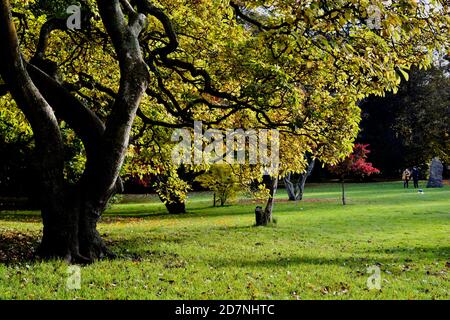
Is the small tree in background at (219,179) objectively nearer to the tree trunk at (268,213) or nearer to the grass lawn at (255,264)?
the tree trunk at (268,213)

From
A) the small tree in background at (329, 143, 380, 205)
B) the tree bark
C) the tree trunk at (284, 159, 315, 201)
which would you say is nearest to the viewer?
the tree bark

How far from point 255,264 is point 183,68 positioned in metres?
5.59

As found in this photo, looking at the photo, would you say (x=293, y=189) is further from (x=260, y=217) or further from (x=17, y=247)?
(x=17, y=247)

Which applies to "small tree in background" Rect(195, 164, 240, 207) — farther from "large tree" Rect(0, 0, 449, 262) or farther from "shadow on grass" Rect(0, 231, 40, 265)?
"shadow on grass" Rect(0, 231, 40, 265)

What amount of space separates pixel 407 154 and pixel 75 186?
199 feet

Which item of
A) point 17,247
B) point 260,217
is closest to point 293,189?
point 260,217

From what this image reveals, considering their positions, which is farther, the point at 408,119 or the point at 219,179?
the point at 408,119

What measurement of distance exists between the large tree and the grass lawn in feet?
5.58

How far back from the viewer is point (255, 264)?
11789 mm

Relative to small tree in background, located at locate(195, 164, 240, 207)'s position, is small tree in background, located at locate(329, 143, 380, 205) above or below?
above

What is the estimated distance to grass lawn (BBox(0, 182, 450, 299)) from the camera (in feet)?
26.1

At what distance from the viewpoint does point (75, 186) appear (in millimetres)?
10594

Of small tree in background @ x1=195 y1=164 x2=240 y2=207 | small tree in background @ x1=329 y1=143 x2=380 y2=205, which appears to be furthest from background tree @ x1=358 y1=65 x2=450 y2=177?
small tree in background @ x1=195 y1=164 x2=240 y2=207
